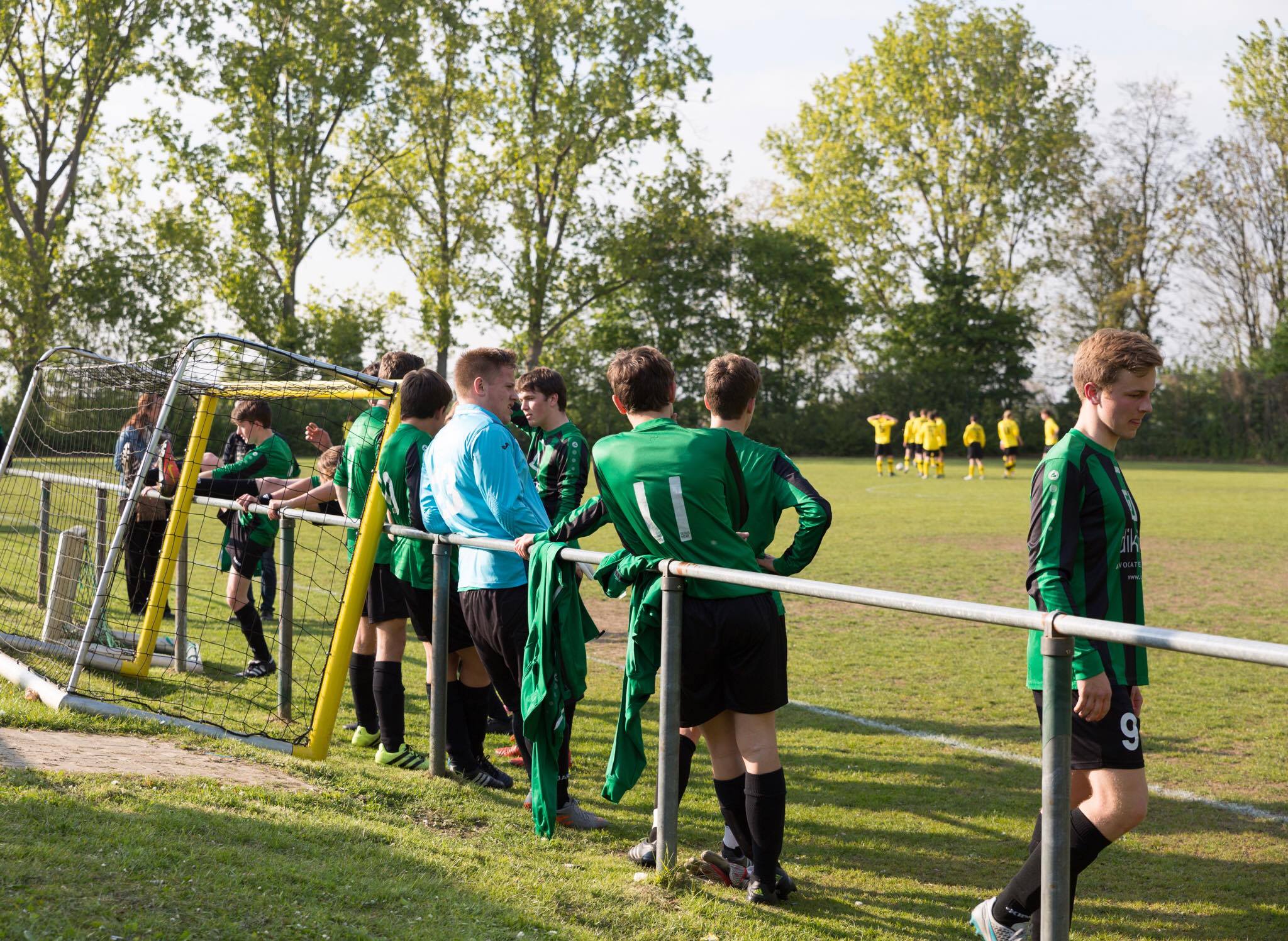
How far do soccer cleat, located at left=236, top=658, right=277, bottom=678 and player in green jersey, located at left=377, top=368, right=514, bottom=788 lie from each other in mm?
2253

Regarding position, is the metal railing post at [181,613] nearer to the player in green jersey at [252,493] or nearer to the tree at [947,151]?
the player in green jersey at [252,493]

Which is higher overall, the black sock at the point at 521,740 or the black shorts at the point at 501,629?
the black shorts at the point at 501,629

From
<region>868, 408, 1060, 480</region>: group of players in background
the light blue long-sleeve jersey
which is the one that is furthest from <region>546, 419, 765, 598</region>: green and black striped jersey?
<region>868, 408, 1060, 480</region>: group of players in background

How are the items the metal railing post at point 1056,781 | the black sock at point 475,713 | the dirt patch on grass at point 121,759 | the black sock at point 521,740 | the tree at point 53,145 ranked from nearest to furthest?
the metal railing post at point 1056,781 → the dirt patch on grass at point 121,759 → the black sock at point 521,740 → the black sock at point 475,713 → the tree at point 53,145

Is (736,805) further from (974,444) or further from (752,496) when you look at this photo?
(974,444)

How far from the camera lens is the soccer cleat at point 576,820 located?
468cm

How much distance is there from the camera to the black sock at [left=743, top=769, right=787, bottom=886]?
151 inches

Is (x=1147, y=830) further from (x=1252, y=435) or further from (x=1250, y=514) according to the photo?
(x=1252, y=435)

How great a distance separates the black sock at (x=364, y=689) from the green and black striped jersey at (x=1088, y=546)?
374 cm

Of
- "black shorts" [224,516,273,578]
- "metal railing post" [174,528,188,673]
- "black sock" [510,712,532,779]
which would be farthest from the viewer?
"black shorts" [224,516,273,578]

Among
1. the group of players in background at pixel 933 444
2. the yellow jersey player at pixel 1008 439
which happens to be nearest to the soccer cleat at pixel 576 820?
the group of players in background at pixel 933 444

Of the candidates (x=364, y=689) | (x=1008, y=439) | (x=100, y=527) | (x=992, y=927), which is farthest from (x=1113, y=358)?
(x=1008, y=439)

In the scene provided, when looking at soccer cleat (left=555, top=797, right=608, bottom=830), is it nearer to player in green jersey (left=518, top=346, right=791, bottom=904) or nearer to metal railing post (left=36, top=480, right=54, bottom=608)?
player in green jersey (left=518, top=346, right=791, bottom=904)

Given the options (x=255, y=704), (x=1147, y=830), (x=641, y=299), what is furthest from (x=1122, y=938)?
(x=641, y=299)
